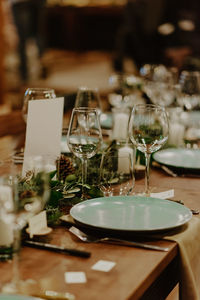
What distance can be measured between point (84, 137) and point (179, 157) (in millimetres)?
518

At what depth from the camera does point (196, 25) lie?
5.89 meters

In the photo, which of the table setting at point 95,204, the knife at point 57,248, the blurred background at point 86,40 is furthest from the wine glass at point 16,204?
the blurred background at point 86,40

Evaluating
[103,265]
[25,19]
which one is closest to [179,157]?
[103,265]

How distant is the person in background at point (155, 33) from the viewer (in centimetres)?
568

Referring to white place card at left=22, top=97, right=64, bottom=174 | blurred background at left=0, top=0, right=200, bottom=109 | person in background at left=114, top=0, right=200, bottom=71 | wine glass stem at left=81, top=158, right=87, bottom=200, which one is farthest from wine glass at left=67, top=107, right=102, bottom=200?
person in background at left=114, top=0, right=200, bottom=71

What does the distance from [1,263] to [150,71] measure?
2182mm

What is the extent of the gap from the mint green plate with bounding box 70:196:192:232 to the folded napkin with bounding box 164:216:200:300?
0.02 metres

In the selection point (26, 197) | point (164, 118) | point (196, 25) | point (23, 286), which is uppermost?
point (196, 25)

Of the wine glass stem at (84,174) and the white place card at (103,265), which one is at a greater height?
the wine glass stem at (84,174)

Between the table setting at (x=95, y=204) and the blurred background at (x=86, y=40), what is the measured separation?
1.60 metres

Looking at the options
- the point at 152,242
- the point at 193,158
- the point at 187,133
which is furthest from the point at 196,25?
the point at 152,242

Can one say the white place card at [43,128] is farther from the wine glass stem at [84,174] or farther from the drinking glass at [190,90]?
the drinking glass at [190,90]

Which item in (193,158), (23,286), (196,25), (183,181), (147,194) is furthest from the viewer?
(196,25)

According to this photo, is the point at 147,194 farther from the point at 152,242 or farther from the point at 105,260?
the point at 105,260
